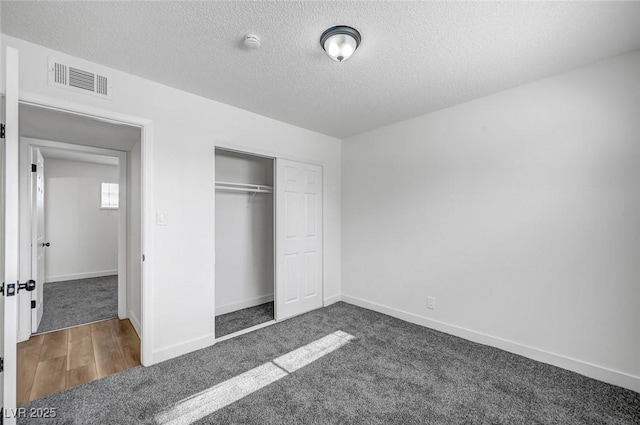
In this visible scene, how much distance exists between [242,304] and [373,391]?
8.02 ft

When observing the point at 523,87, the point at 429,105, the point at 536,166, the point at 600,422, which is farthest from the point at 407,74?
the point at 600,422

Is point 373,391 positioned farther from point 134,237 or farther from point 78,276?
point 78,276

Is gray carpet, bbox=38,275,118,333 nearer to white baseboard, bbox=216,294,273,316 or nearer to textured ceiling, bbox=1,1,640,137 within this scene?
white baseboard, bbox=216,294,273,316

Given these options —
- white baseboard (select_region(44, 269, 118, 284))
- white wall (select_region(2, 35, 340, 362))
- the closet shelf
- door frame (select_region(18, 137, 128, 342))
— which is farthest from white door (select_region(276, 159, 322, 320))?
white baseboard (select_region(44, 269, 118, 284))

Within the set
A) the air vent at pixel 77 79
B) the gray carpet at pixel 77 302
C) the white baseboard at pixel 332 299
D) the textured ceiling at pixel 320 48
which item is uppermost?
the textured ceiling at pixel 320 48

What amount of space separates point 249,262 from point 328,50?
311 cm

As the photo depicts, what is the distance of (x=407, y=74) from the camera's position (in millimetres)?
2451

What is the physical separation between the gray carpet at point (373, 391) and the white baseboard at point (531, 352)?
0.06m

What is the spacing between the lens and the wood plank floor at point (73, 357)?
2.24m

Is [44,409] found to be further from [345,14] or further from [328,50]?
[345,14]

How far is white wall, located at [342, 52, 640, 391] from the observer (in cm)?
221

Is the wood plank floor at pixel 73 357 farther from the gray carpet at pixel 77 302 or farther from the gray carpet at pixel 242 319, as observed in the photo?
the gray carpet at pixel 242 319

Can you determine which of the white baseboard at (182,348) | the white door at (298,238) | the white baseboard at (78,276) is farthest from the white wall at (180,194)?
the white baseboard at (78,276)

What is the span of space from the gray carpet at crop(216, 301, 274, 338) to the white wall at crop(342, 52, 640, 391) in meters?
1.59
